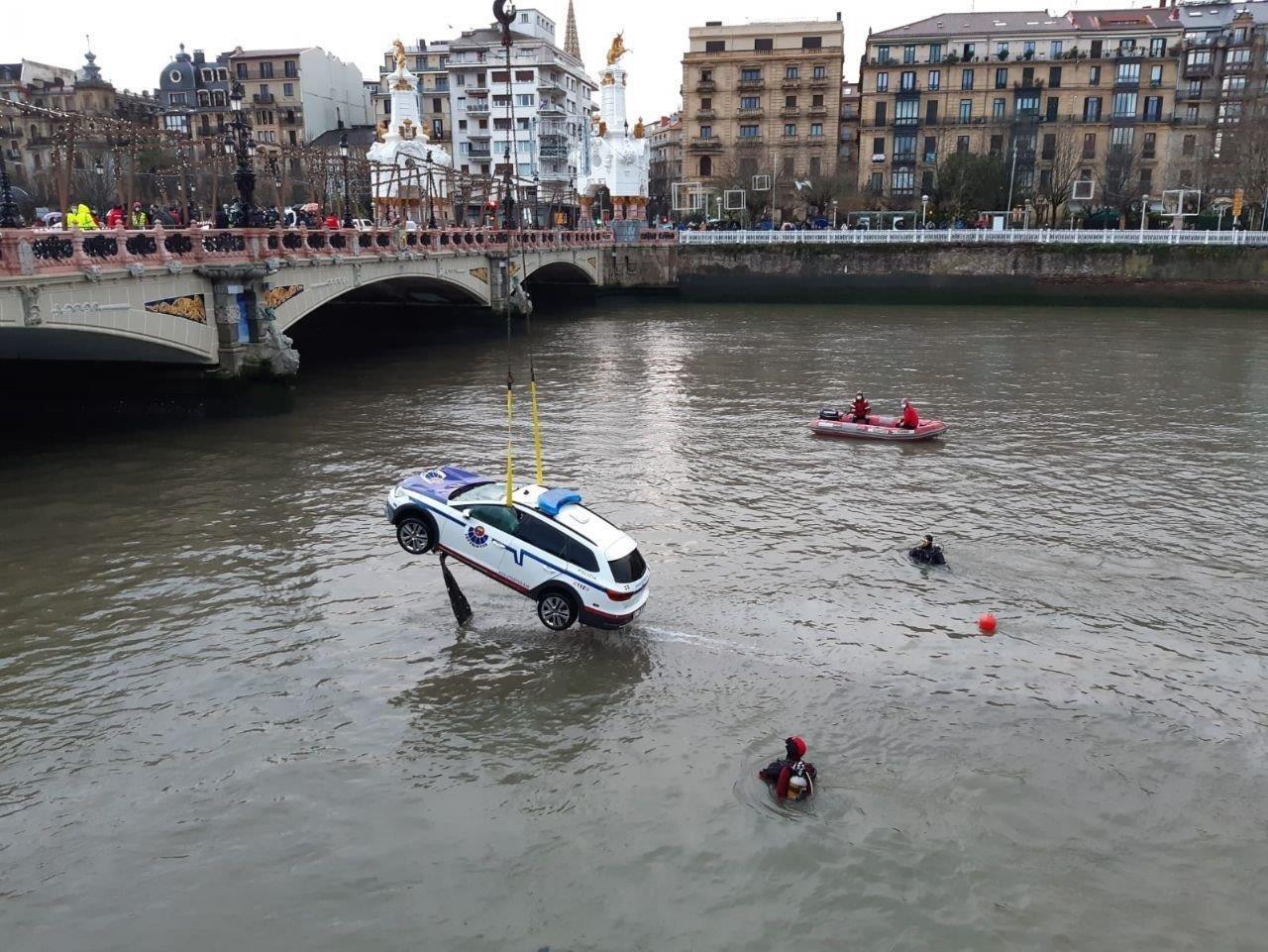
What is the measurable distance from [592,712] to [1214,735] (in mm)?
7505

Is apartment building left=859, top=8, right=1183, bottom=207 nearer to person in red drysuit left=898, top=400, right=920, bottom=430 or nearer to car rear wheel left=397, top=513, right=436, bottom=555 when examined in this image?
person in red drysuit left=898, top=400, right=920, bottom=430

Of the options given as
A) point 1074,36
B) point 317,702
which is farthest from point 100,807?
point 1074,36

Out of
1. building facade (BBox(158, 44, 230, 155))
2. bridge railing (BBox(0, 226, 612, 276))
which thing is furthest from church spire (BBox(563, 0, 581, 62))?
bridge railing (BBox(0, 226, 612, 276))

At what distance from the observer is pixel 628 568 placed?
46.5 ft

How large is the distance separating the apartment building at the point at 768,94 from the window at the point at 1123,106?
23.4m

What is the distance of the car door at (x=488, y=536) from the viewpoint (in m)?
14.6

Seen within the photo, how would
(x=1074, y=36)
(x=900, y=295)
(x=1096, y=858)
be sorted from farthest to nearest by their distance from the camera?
(x=1074, y=36), (x=900, y=295), (x=1096, y=858)

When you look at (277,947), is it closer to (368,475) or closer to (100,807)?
(100,807)

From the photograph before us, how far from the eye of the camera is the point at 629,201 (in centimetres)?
7775

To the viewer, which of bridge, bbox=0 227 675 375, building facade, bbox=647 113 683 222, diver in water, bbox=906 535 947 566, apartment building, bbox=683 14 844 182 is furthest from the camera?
building facade, bbox=647 113 683 222

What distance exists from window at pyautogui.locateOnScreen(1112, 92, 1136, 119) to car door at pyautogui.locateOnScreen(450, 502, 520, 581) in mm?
88595

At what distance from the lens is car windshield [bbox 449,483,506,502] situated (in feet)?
49.8

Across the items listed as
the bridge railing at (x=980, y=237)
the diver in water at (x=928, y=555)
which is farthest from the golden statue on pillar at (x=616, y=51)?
the diver in water at (x=928, y=555)

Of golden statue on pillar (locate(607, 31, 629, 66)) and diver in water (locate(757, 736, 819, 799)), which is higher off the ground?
golden statue on pillar (locate(607, 31, 629, 66))
